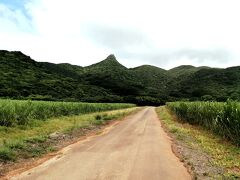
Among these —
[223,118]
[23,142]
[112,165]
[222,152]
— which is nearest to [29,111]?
[23,142]

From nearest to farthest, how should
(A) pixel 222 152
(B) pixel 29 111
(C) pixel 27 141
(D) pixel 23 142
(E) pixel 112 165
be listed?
(E) pixel 112 165 → (A) pixel 222 152 → (D) pixel 23 142 → (C) pixel 27 141 → (B) pixel 29 111

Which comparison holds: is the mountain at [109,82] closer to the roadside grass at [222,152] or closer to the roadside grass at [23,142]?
the roadside grass at [23,142]

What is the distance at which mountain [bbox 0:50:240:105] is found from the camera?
81.4 metres

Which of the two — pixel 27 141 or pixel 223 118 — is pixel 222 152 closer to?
pixel 223 118

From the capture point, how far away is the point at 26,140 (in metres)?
17.4

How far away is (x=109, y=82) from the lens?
14262 centimetres

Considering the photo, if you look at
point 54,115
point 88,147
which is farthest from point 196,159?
point 54,115

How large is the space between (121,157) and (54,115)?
855 inches

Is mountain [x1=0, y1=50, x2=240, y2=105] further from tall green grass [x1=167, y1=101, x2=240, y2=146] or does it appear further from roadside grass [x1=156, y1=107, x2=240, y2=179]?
roadside grass [x1=156, y1=107, x2=240, y2=179]

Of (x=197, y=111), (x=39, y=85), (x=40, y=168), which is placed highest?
(x=39, y=85)

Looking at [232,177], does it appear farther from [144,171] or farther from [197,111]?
[197,111]

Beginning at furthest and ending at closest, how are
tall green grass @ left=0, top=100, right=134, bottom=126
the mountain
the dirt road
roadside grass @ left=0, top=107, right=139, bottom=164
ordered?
the mountain < tall green grass @ left=0, top=100, right=134, bottom=126 < roadside grass @ left=0, top=107, right=139, bottom=164 < the dirt road

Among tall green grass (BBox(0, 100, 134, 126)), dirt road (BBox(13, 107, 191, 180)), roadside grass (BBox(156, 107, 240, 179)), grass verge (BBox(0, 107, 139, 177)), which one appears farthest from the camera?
tall green grass (BBox(0, 100, 134, 126))

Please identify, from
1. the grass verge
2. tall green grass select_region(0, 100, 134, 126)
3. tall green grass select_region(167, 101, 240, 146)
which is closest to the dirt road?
the grass verge
